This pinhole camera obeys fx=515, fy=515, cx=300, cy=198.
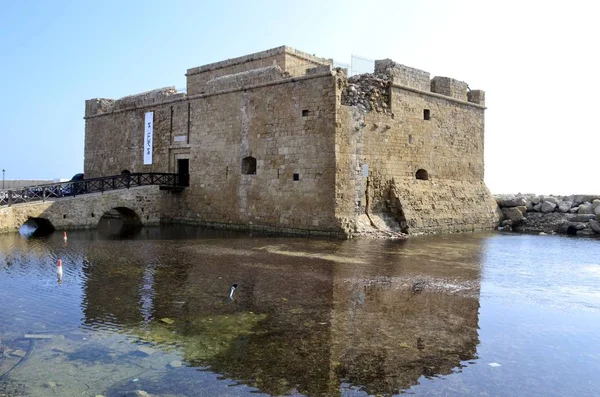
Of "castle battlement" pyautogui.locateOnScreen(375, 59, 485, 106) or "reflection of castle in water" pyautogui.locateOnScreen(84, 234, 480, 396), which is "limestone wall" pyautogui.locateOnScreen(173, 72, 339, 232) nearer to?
"castle battlement" pyautogui.locateOnScreen(375, 59, 485, 106)

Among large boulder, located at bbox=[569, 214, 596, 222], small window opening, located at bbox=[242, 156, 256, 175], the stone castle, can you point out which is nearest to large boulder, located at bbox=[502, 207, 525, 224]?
the stone castle

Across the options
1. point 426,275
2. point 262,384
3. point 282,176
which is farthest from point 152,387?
point 282,176

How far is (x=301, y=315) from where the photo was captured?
659cm

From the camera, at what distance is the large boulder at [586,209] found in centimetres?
2098

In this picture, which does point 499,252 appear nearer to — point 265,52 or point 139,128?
point 265,52

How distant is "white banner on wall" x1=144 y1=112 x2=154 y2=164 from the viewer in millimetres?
21969

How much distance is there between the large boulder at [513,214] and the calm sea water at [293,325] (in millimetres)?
10546

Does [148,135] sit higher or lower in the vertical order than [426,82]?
lower

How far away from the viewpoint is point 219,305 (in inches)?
278

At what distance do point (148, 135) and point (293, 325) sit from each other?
17.7 meters

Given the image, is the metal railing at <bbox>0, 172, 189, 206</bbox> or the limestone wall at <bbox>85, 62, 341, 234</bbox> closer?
the limestone wall at <bbox>85, 62, 341, 234</bbox>

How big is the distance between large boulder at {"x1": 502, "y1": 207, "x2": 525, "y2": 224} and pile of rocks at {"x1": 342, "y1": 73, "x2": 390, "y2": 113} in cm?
860

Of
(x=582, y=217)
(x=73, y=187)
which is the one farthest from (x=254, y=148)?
(x=582, y=217)

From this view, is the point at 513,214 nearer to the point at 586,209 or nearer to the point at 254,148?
the point at 586,209
